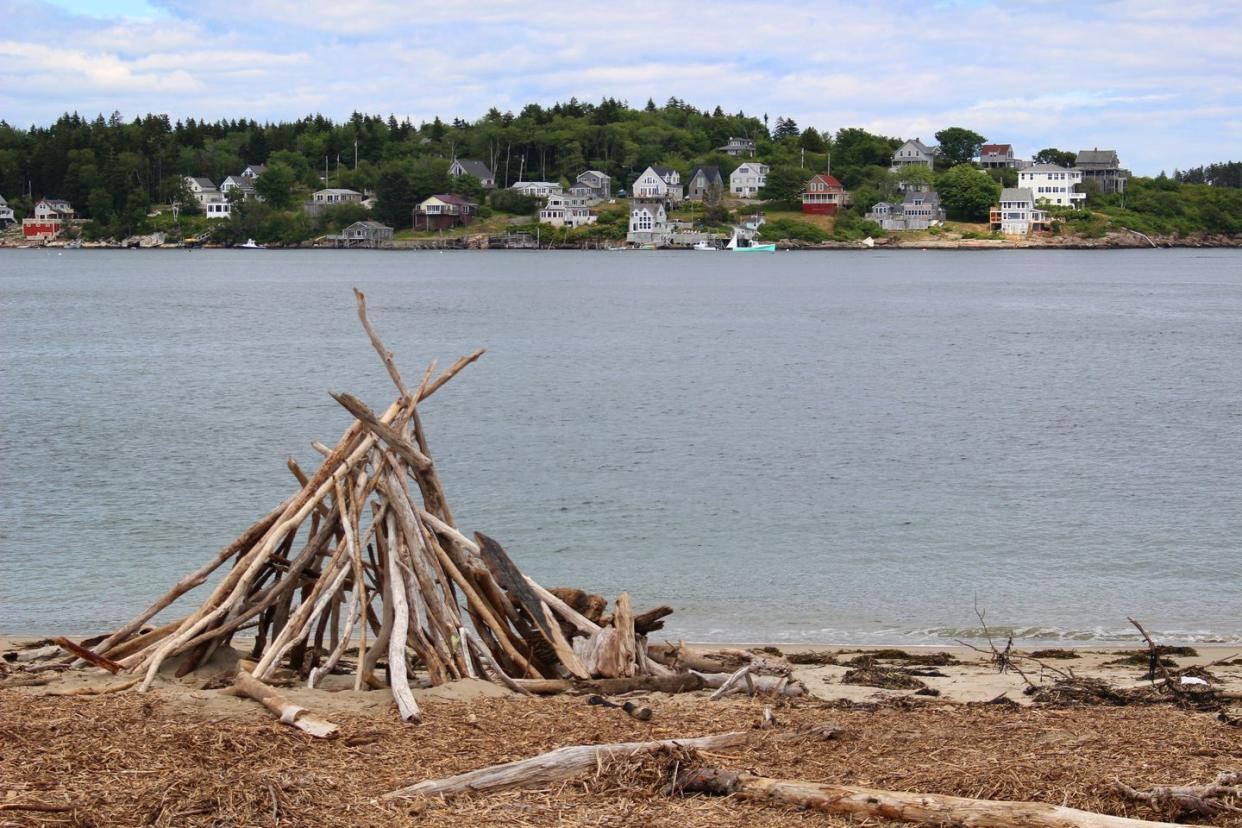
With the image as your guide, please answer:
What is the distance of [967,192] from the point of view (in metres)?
195

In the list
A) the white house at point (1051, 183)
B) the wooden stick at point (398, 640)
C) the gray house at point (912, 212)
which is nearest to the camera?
the wooden stick at point (398, 640)

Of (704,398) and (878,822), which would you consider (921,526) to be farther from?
(704,398)

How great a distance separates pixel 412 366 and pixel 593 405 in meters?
13.5

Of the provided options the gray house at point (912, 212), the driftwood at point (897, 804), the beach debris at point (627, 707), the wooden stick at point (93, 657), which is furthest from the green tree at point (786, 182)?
the driftwood at point (897, 804)

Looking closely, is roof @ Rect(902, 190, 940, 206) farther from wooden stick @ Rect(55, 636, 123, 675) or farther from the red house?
wooden stick @ Rect(55, 636, 123, 675)

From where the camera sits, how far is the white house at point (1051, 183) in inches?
7662

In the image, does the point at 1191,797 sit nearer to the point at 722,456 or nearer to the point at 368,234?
the point at 722,456

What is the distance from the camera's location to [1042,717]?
9.77 m

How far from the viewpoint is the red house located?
19275 cm

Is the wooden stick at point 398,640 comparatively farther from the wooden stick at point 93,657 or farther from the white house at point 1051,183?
the white house at point 1051,183

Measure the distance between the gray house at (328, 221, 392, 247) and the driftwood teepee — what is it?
189204 mm

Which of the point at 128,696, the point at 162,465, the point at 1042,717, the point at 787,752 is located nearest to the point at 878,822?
the point at 787,752

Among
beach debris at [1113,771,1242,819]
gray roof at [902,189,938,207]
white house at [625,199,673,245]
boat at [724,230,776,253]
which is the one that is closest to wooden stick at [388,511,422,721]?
beach debris at [1113,771,1242,819]

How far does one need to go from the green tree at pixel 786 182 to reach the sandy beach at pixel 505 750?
187101mm
